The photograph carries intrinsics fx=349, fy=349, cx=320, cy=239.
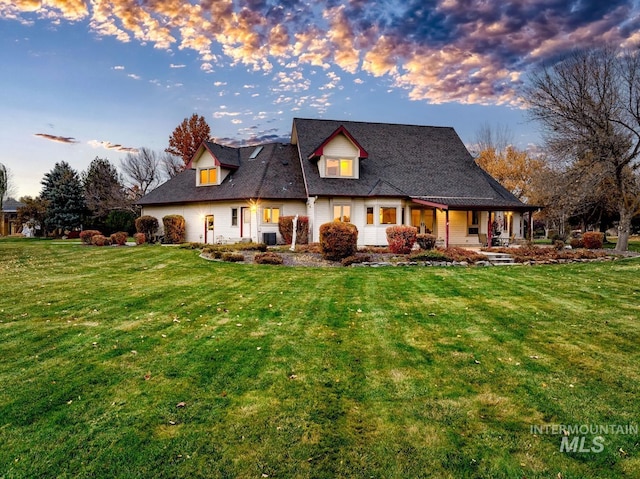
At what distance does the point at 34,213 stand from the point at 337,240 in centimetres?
3980

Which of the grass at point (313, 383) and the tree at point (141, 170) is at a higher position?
the tree at point (141, 170)

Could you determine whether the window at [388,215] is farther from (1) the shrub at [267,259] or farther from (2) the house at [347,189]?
(1) the shrub at [267,259]

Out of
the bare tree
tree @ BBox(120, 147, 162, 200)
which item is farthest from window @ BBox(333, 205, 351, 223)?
tree @ BBox(120, 147, 162, 200)

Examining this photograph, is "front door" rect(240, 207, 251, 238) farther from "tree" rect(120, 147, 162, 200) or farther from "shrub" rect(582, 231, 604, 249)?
"tree" rect(120, 147, 162, 200)

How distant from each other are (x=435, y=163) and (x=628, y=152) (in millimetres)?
10607

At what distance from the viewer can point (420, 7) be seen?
1559 cm

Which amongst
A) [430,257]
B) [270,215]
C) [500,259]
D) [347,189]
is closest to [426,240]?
[430,257]

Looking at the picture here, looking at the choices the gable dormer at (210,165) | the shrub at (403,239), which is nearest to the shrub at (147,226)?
the gable dormer at (210,165)

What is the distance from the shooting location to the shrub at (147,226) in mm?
25094

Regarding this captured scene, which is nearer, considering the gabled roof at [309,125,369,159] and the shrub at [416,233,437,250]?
the shrub at [416,233,437,250]

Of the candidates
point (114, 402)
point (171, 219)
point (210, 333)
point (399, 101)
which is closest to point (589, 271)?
point (210, 333)

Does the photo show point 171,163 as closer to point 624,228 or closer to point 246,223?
point 246,223

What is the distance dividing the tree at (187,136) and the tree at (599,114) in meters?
36.8

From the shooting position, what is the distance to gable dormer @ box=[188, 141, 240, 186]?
25578 mm
